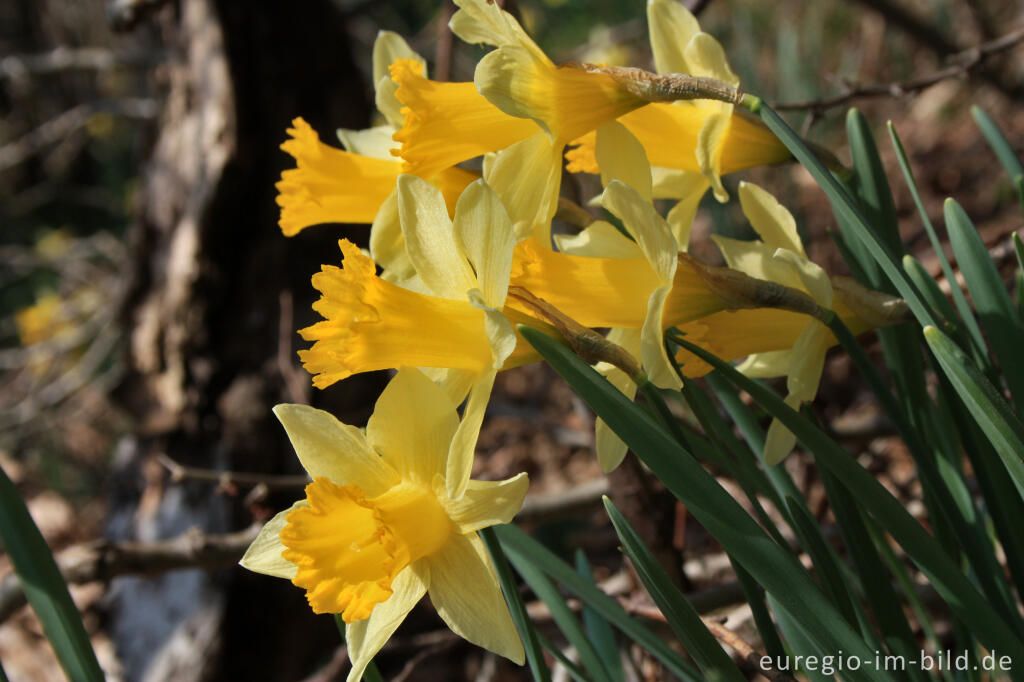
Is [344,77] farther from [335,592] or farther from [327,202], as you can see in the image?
[335,592]

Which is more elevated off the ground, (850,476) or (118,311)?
(850,476)

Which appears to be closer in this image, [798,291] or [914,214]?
[798,291]

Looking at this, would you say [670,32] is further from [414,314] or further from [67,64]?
[67,64]

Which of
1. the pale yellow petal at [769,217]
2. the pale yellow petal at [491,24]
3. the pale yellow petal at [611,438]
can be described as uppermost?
the pale yellow petal at [491,24]

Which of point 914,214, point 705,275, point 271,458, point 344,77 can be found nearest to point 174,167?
point 344,77

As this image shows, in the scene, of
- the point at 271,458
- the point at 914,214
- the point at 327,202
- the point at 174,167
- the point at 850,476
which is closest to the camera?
the point at 850,476

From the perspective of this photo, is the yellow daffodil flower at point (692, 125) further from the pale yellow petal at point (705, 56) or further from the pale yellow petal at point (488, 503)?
the pale yellow petal at point (488, 503)

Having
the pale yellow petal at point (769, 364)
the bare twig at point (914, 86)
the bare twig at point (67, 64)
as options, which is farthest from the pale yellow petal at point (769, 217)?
the bare twig at point (67, 64)
